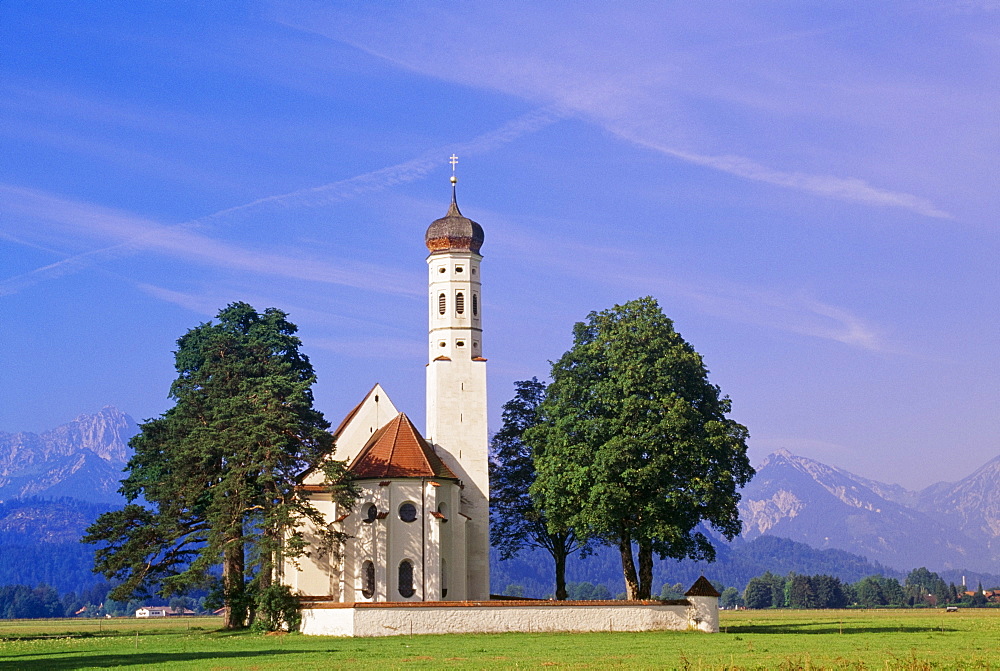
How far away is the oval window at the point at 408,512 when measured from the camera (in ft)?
183

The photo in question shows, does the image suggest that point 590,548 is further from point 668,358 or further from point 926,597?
point 926,597

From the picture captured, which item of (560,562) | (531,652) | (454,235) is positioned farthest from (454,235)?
(531,652)

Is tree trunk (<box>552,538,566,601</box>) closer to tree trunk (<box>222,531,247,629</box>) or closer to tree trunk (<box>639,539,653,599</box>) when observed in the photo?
tree trunk (<box>639,539,653,599</box>)

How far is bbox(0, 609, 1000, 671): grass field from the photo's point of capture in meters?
30.3

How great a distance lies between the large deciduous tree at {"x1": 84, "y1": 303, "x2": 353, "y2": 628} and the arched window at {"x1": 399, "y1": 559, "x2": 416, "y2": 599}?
6158mm

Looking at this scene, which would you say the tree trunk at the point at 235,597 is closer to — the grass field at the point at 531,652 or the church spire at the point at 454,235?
the grass field at the point at 531,652

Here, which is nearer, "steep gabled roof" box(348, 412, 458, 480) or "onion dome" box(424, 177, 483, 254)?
"steep gabled roof" box(348, 412, 458, 480)

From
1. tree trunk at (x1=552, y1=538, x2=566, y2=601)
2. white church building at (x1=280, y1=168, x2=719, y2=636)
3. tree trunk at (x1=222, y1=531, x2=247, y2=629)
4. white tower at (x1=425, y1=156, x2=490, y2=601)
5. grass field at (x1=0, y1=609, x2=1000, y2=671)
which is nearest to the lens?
grass field at (x1=0, y1=609, x2=1000, y2=671)

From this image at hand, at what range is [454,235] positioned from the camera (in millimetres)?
63750

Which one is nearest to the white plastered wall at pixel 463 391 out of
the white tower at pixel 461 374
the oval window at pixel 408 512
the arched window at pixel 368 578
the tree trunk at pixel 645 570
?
the white tower at pixel 461 374

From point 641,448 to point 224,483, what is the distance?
56.3ft

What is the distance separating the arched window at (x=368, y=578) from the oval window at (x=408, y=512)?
2626 mm

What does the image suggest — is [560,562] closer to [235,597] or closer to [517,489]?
[517,489]

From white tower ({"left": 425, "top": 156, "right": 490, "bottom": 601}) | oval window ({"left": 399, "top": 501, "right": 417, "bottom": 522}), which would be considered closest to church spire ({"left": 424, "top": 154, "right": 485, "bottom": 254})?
white tower ({"left": 425, "top": 156, "right": 490, "bottom": 601})
